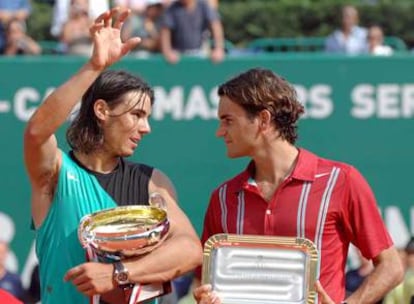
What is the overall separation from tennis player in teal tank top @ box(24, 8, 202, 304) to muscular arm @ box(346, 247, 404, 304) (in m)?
0.60

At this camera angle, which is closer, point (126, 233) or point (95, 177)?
point (126, 233)

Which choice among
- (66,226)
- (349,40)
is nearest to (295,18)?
(349,40)

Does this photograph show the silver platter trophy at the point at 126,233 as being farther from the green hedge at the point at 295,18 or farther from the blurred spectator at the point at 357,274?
the green hedge at the point at 295,18

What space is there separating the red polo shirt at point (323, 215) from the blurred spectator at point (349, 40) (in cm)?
652

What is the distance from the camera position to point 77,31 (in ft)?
33.8

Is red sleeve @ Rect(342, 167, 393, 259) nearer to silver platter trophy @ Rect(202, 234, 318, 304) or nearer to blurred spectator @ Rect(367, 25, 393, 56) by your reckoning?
silver platter trophy @ Rect(202, 234, 318, 304)

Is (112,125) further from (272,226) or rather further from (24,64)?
(24,64)

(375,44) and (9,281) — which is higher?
(375,44)

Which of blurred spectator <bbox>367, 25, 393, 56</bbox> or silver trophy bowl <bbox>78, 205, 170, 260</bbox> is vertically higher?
silver trophy bowl <bbox>78, 205, 170, 260</bbox>

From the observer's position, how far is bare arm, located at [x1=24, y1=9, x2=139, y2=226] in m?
3.93

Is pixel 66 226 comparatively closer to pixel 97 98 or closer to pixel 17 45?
pixel 97 98

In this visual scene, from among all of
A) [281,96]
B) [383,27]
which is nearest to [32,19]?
[383,27]

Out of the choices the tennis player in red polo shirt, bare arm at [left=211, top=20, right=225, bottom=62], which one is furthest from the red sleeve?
bare arm at [left=211, top=20, right=225, bottom=62]

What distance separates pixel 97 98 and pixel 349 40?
708 cm
